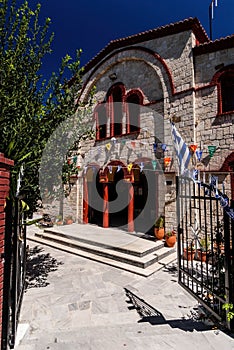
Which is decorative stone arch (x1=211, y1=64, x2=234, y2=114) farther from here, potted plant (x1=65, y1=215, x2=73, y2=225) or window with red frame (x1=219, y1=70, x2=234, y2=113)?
potted plant (x1=65, y1=215, x2=73, y2=225)

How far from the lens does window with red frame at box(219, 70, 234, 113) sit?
8.02 meters

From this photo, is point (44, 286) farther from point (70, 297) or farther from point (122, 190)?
point (122, 190)

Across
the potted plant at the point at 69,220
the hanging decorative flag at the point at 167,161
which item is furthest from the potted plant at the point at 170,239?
the potted plant at the point at 69,220

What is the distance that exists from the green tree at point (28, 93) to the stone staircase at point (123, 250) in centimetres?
345

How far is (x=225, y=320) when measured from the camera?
270cm

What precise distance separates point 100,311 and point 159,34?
10859 mm

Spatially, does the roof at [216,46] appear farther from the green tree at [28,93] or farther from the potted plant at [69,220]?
the potted plant at [69,220]

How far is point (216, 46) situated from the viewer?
819cm

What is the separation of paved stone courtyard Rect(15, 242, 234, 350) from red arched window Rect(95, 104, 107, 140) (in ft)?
21.6

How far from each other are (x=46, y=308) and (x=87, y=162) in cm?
887

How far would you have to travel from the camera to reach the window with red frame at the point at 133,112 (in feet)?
34.3

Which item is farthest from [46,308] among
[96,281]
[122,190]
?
[122,190]

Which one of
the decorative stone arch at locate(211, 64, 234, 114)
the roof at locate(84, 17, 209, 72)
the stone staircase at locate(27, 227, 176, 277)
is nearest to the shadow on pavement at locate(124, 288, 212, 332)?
the stone staircase at locate(27, 227, 176, 277)

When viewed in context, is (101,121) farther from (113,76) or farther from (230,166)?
(230,166)
